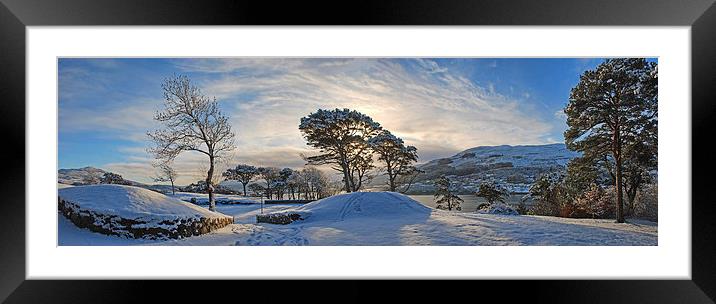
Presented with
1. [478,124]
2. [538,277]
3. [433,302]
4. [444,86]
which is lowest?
[433,302]

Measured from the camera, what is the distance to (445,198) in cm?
489

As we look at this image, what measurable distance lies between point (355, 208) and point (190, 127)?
213cm

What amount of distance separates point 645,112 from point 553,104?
3.33ft

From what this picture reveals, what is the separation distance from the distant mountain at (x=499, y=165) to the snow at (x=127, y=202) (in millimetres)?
2750

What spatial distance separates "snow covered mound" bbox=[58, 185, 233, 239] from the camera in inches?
165

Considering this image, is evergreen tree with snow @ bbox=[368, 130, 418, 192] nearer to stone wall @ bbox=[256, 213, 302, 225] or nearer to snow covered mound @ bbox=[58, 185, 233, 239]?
stone wall @ bbox=[256, 213, 302, 225]

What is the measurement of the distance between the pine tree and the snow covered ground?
52 centimetres

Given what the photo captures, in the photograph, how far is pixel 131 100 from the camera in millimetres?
4500

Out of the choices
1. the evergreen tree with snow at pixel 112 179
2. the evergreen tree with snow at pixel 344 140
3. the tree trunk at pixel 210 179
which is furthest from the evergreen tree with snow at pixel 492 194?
the evergreen tree with snow at pixel 112 179

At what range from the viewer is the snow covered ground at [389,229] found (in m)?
4.40

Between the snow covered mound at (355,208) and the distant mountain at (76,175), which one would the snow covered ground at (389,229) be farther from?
the distant mountain at (76,175)
